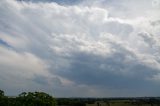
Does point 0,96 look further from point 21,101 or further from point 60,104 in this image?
point 60,104

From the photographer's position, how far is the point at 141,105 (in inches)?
2355

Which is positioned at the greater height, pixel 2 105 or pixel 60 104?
pixel 60 104

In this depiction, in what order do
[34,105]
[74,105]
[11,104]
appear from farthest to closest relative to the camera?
[74,105] → [11,104] → [34,105]

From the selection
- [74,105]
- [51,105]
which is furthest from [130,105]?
[74,105]

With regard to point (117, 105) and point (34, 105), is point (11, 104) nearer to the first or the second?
point (34, 105)

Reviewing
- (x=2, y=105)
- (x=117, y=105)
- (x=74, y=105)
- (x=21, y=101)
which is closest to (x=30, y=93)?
(x=21, y=101)

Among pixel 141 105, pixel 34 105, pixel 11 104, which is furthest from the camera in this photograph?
pixel 141 105

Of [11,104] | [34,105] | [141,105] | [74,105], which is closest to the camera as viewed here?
[34,105]

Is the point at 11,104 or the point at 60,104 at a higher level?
the point at 60,104

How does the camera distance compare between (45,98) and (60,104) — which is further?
(60,104)

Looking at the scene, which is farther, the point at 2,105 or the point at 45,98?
the point at 2,105

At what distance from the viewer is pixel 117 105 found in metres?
61.1

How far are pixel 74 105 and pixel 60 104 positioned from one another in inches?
174

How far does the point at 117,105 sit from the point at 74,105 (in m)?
45.6
